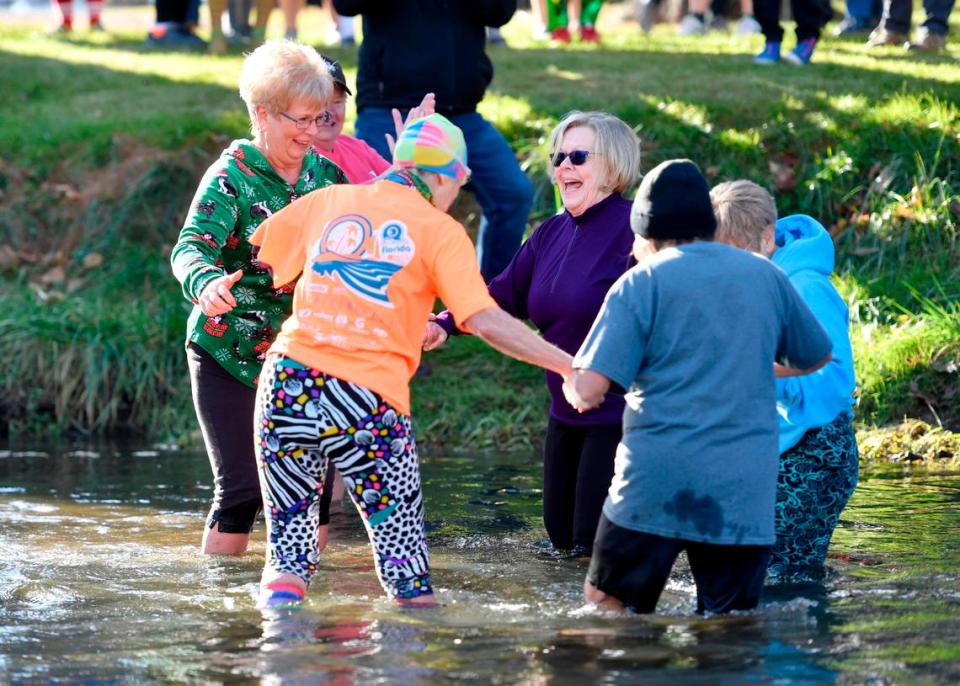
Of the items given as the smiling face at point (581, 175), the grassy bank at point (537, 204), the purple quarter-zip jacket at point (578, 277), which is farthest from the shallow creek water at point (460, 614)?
the grassy bank at point (537, 204)

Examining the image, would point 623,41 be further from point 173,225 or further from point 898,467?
point 898,467

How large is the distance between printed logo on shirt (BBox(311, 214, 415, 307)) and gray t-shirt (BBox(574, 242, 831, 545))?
2.15 ft

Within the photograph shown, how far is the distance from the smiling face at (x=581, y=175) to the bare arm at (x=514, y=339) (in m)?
1.22

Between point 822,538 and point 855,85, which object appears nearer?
point 822,538

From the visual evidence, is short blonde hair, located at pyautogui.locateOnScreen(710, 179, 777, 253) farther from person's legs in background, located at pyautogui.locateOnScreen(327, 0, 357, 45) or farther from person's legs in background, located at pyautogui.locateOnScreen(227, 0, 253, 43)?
person's legs in background, located at pyautogui.locateOnScreen(227, 0, 253, 43)

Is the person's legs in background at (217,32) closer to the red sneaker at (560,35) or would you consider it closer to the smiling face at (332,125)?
the red sneaker at (560,35)

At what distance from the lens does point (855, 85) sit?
453 inches

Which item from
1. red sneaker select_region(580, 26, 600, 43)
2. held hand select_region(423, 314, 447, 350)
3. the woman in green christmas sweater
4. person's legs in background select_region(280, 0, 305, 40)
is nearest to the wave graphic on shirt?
the woman in green christmas sweater

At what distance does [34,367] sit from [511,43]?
6106mm

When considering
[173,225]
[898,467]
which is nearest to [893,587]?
[898,467]

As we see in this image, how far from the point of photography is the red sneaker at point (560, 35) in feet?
47.5

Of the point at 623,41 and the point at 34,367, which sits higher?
the point at 623,41

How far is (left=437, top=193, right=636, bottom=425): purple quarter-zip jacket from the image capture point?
236 inches

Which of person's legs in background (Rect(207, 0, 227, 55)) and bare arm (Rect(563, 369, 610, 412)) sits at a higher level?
person's legs in background (Rect(207, 0, 227, 55))
